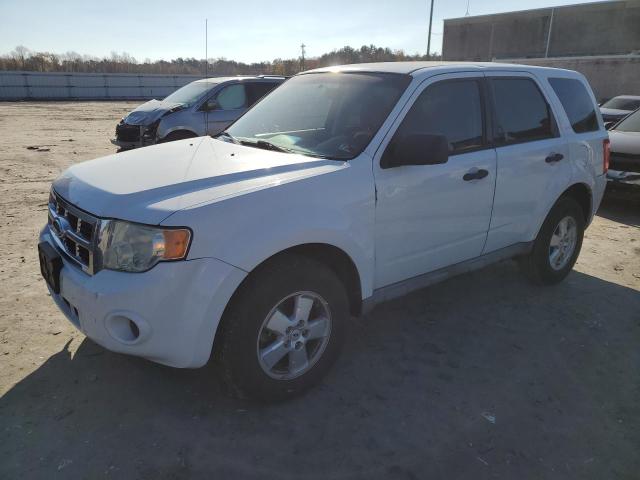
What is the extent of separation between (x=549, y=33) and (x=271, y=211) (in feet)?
150

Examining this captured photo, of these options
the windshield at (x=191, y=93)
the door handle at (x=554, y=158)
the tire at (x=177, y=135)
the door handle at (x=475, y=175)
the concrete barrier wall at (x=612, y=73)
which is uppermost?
the concrete barrier wall at (x=612, y=73)

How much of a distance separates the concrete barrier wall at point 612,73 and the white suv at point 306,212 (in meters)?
24.2

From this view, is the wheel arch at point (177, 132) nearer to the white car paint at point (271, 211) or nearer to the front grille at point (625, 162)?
the white car paint at point (271, 211)

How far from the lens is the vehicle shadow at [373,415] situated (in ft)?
7.94

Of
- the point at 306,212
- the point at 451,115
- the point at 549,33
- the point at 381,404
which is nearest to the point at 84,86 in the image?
the point at 549,33

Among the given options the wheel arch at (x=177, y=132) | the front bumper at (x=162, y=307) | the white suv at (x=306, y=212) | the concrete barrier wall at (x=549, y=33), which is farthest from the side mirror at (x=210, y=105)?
the concrete barrier wall at (x=549, y=33)

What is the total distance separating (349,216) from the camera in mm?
2828

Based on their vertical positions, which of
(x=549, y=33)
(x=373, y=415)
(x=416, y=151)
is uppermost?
(x=549, y=33)

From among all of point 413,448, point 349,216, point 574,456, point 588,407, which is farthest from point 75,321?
point 588,407

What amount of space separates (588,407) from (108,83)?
38.9 m

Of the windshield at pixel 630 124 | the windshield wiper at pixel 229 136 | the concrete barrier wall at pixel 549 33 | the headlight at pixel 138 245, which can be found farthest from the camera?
the concrete barrier wall at pixel 549 33

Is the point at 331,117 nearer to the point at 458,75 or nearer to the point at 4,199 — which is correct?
the point at 458,75

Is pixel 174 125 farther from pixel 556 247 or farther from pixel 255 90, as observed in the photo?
pixel 556 247

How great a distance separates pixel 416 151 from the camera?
2.90m
